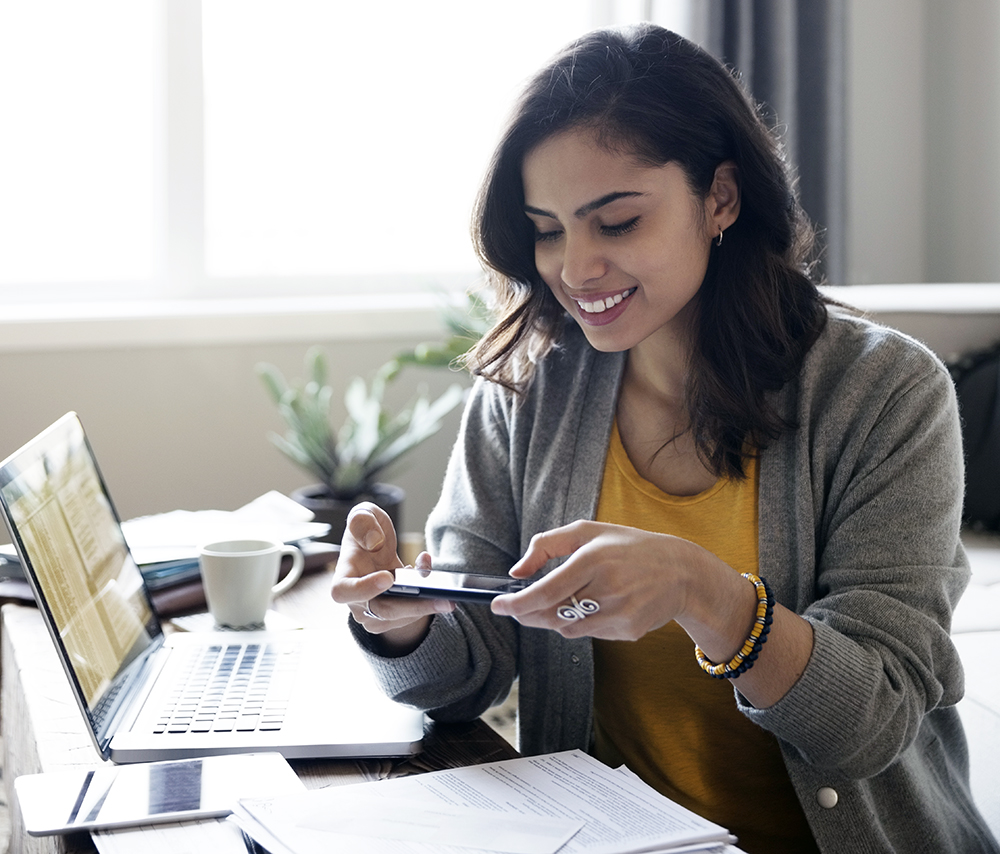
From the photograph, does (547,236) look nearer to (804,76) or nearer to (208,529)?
(208,529)

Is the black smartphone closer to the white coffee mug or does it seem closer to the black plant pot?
the white coffee mug

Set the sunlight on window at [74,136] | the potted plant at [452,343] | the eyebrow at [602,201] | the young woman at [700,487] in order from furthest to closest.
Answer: the sunlight on window at [74,136]
the potted plant at [452,343]
the eyebrow at [602,201]
the young woman at [700,487]

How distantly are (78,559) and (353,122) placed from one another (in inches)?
92.3

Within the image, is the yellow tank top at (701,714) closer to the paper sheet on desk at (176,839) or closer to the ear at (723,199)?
the ear at (723,199)

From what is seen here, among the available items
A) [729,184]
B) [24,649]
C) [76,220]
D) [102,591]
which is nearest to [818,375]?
[729,184]

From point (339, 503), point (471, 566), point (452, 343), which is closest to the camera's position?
point (471, 566)

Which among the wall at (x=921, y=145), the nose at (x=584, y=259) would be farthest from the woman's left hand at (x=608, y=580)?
the wall at (x=921, y=145)

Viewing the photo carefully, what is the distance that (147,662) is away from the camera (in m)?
1.01

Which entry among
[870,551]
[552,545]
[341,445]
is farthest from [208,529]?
[341,445]

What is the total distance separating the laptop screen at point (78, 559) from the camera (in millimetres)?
817

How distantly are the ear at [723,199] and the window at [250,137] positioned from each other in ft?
5.61

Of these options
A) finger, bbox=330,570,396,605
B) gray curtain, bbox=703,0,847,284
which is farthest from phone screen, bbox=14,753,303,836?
gray curtain, bbox=703,0,847,284

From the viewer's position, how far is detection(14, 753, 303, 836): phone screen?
28.1 inches

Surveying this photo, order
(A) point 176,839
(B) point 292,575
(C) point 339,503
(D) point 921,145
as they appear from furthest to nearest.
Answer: (D) point 921,145
(C) point 339,503
(B) point 292,575
(A) point 176,839
